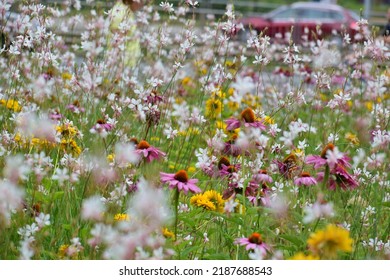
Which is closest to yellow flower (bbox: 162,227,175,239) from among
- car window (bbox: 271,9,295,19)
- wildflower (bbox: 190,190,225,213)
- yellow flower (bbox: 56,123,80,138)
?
wildflower (bbox: 190,190,225,213)

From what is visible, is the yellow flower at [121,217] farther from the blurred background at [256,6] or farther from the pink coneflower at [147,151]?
the blurred background at [256,6]

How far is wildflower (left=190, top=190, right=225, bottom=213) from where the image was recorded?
2942mm

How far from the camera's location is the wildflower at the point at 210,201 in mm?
2942

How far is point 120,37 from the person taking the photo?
4168mm

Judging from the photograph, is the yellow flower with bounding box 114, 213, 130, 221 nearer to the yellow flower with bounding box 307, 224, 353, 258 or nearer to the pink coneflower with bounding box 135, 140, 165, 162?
the pink coneflower with bounding box 135, 140, 165, 162

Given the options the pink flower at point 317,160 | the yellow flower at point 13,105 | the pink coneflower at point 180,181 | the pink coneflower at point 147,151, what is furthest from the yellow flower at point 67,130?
the pink flower at point 317,160

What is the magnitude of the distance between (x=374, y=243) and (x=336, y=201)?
0.91 metres

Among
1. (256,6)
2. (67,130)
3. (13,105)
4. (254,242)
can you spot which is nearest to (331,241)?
(254,242)

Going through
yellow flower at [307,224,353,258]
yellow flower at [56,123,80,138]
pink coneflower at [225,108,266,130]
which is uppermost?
pink coneflower at [225,108,266,130]

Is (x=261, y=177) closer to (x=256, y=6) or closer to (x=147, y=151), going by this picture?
(x=147, y=151)
